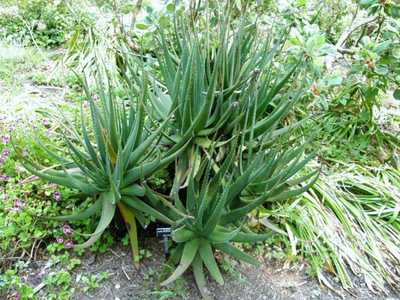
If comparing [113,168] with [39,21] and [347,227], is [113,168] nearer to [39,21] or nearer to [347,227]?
[347,227]

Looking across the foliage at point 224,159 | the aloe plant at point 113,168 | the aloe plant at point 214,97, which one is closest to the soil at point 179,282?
the foliage at point 224,159

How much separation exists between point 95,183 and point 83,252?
48 cm

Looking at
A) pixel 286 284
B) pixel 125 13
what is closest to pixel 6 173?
pixel 286 284

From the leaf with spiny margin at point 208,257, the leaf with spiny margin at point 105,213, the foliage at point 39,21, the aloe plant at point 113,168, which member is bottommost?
the foliage at point 39,21

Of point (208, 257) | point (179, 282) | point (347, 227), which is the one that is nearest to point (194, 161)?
point (208, 257)

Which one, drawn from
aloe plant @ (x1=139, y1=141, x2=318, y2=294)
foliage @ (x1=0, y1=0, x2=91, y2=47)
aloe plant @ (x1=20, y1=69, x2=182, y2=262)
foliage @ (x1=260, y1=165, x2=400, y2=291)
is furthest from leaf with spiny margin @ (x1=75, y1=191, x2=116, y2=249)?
foliage @ (x1=0, y1=0, x2=91, y2=47)

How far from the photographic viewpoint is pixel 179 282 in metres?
2.41

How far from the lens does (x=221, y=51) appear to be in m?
2.47

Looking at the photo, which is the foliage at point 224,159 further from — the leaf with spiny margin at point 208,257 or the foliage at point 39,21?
the foliage at point 39,21

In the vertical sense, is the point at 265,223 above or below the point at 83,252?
above

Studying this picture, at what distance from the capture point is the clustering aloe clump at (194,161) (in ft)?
7.27

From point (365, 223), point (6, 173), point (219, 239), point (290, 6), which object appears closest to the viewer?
point (219, 239)

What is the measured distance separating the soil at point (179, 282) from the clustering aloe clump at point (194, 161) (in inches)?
5.5

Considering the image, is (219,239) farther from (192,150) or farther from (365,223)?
(365,223)
